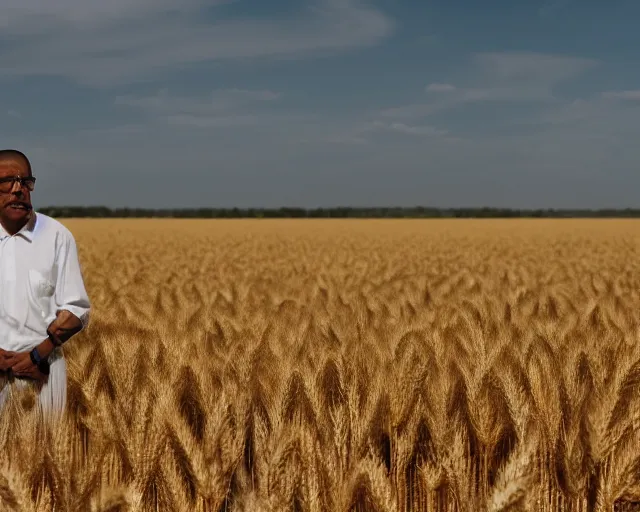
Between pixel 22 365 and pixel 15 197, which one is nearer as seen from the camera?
pixel 15 197

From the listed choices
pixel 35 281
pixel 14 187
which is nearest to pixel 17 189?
pixel 14 187

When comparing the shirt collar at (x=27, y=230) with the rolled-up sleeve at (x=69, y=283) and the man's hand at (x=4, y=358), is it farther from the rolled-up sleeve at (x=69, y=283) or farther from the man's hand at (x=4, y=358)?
the man's hand at (x=4, y=358)

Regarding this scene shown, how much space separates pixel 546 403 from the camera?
2.75 metres

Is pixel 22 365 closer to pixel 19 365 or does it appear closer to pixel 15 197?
pixel 19 365

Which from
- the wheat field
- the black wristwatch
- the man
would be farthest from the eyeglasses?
the wheat field

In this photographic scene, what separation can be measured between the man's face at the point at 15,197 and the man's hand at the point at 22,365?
53 centimetres

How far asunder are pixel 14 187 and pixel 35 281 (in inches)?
15.6

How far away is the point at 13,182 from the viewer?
2551 mm

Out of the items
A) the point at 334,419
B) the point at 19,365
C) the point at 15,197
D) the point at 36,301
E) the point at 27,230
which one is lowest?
the point at 334,419

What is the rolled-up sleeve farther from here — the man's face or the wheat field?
the wheat field

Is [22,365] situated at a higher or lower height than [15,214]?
lower

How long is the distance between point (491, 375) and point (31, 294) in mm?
1929

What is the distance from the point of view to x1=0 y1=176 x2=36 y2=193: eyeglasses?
100 inches

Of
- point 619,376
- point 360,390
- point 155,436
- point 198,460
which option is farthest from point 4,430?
point 619,376
